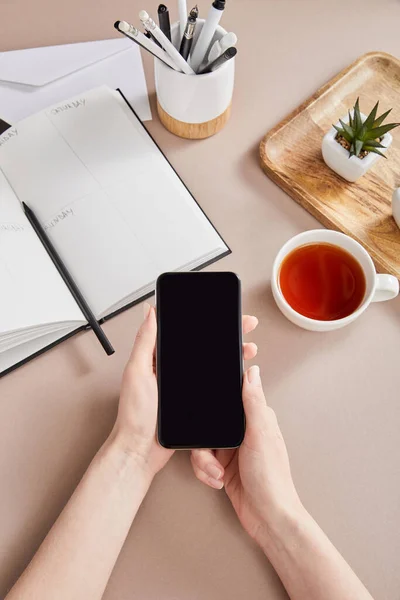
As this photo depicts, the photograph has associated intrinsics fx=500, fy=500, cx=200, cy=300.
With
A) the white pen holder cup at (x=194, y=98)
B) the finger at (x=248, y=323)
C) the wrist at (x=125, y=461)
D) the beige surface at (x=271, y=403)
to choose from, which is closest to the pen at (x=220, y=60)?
the white pen holder cup at (x=194, y=98)

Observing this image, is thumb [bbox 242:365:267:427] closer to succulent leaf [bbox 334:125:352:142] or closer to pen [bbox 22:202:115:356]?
pen [bbox 22:202:115:356]

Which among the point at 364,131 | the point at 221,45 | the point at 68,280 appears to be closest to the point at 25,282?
the point at 68,280

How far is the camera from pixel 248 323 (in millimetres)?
638

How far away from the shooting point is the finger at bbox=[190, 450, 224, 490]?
0.58 meters

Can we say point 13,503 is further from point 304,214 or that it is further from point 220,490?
point 304,214

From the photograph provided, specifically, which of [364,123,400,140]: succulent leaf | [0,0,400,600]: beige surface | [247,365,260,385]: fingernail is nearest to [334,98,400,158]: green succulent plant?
[364,123,400,140]: succulent leaf

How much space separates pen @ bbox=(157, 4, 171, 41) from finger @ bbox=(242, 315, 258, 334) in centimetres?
40

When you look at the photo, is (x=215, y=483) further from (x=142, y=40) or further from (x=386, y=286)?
(x=142, y=40)

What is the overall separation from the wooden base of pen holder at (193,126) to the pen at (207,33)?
0.27ft

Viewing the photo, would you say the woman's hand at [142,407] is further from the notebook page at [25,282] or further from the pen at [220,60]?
the pen at [220,60]

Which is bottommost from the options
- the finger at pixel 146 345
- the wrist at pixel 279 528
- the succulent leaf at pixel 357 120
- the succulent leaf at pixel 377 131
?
the wrist at pixel 279 528

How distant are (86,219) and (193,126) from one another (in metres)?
0.22

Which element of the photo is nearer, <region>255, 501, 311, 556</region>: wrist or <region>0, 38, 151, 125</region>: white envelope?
<region>255, 501, 311, 556</region>: wrist

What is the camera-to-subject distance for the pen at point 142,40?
0.58 meters
